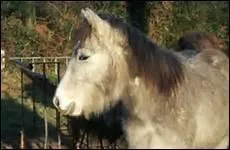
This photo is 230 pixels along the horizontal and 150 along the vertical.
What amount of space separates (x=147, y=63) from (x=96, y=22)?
1.69 ft

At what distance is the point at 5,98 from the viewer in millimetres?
13531

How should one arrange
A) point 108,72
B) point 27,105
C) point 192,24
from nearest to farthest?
point 108,72 < point 27,105 < point 192,24

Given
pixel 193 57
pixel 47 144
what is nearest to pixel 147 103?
pixel 193 57

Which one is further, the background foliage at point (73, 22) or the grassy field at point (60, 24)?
the background foliage at point (73, 22)

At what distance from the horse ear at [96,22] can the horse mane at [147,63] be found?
61mm

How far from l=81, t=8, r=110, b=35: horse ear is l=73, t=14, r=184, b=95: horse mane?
6cm

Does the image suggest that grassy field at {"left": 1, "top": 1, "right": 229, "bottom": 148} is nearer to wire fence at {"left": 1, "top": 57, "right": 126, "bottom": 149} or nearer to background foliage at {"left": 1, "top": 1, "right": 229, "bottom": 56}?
background foliage at {"left": 1, "top": 1, "right": 229, "bottom": 56}

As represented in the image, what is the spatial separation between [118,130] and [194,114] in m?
1.05

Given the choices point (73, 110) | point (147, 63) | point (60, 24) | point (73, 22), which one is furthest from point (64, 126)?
point (60, 24)

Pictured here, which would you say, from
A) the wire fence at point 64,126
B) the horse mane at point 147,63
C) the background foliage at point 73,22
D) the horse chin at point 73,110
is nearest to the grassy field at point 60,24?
the background foliage at point 73,22

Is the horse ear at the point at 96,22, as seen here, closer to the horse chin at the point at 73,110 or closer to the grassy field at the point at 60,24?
the horse chin at the point at 73,110

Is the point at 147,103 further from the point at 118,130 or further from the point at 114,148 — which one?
the point at 114,148

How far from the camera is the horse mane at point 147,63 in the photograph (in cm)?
526

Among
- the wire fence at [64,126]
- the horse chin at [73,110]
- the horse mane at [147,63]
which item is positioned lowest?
the wire fence at [64,126]
